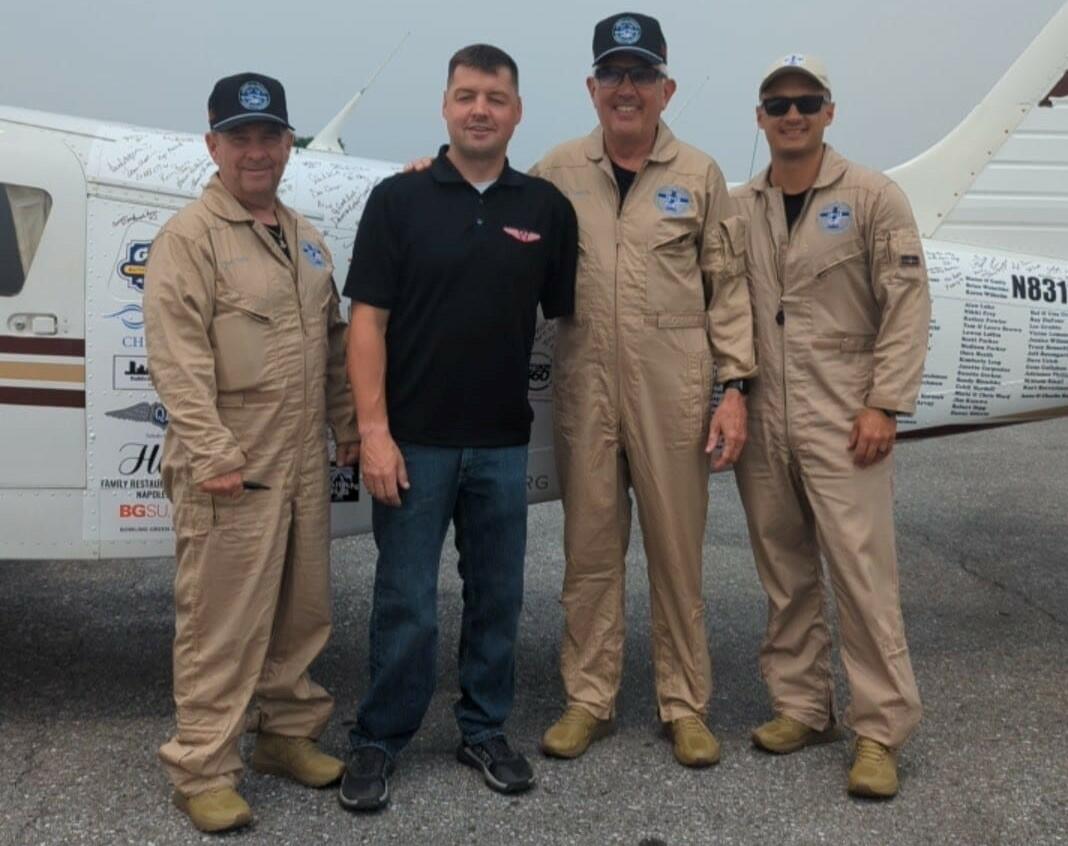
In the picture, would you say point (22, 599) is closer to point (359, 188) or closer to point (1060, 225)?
point (359, 188)

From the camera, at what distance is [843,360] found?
340cm

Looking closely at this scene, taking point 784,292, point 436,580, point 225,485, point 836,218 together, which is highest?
point 836,218

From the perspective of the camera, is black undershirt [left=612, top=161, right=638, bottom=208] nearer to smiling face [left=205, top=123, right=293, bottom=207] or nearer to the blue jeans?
the blue jeans

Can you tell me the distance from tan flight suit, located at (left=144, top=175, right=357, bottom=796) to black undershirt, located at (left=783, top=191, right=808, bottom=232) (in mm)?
1484

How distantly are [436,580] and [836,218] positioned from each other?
5.49 ft

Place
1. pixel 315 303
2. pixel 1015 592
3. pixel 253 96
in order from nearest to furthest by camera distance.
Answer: pixel 253 96 → pixel 315 303 → pixel 1015 592

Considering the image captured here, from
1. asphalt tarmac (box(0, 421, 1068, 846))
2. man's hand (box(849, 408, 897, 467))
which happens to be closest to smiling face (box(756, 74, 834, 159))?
man's hand (box(849, 408, 897, 467))

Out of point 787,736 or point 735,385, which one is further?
point 787,736

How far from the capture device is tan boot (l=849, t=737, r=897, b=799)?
3.24 m

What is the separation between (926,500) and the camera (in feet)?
27.0

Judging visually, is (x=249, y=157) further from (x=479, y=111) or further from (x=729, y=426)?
(x=729, y=426)

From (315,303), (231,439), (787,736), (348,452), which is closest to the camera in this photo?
(231,439)

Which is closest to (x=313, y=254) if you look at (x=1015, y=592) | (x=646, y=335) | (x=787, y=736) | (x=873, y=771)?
(x=646, y=335)

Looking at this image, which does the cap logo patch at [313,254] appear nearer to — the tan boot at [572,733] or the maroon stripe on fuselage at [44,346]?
the maroon stripe on fuselage at [44,346]
